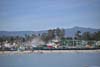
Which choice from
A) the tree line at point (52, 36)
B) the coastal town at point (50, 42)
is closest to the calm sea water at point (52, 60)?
the coastal town at point (50, 42)

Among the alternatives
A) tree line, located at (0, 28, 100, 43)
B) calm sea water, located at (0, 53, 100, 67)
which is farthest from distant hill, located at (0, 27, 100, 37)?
calm sea water, located at (0, 53, 100, 67)

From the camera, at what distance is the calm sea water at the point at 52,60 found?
11.9 ft

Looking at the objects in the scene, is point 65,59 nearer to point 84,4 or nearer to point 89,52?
point 89,52

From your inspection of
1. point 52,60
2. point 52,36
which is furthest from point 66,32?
point 52,60

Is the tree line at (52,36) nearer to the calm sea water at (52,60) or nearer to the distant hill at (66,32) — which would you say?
the distant hill at (66,32)

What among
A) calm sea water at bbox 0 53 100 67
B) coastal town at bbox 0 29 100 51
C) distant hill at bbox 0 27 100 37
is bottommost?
calm sea water at bbox 0 53 100 67

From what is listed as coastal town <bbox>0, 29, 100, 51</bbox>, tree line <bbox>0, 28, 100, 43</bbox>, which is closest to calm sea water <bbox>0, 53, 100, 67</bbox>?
coastal town <bbox>0, 29, 100, 51</bbox>

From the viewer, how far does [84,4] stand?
3.69 metres

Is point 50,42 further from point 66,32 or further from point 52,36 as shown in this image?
point 66,32

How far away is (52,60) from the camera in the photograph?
3684 mm

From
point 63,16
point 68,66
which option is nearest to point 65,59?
point 68,66

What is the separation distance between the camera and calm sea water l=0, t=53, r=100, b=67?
3.62m

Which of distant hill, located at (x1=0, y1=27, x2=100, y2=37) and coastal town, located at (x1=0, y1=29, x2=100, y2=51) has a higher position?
distant hill, located at (x1=0, y1=27, x2=100, y2=37)

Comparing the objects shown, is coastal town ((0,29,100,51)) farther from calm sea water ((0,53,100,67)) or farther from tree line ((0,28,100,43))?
calm sea water ((0,53,100,67))
